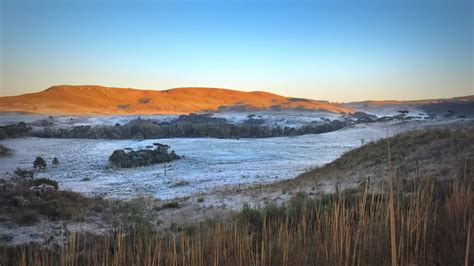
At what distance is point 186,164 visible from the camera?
22.9 metres

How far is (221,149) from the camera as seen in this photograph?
2867cm

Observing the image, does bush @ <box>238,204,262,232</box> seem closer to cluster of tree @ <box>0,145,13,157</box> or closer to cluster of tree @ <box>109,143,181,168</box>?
cluster of tree @ <box>109,143,181,168</box>

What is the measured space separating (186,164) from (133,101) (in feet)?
196

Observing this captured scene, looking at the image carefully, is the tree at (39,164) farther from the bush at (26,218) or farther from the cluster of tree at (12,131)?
the bush at (26,218)

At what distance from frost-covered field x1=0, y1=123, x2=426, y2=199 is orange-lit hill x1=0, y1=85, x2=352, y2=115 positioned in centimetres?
925

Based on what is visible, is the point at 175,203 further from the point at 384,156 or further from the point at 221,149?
the point at 221,149

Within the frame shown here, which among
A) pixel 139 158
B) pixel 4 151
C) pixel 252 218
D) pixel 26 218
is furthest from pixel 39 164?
pixel 252 218

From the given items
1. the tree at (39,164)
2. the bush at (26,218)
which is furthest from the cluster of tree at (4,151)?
the bush at (26,218)

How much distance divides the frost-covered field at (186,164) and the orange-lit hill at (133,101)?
925 cm

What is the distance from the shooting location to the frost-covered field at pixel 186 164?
1631 cm

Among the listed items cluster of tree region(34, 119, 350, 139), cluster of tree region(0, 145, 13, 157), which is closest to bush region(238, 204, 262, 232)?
cluster of tree region(0, 145, 13, 157)

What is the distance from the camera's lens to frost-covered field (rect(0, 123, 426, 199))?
16312 millimetres

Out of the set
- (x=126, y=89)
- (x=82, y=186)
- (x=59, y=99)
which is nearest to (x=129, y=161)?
(x=82, y=186)

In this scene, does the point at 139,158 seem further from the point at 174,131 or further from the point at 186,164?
the point at 174,131
